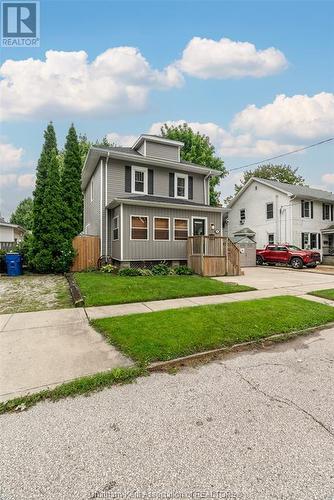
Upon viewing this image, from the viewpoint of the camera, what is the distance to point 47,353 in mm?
3809

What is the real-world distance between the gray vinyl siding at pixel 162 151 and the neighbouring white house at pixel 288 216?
36.5 ft

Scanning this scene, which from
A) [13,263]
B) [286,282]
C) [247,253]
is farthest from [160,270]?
[247,253]

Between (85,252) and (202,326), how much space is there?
10365mm

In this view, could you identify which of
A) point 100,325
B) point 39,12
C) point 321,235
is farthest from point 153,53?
point 321,235

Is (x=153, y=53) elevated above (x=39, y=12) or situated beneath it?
elevated above

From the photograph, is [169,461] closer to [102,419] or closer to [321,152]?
[102,419]

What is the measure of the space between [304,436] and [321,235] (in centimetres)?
2494

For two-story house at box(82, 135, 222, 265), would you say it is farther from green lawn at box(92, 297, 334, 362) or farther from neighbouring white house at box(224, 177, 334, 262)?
neighbouring white house at box(224, 177, 334, 262)

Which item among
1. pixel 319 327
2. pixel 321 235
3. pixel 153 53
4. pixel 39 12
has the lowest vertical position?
pixel 319 327

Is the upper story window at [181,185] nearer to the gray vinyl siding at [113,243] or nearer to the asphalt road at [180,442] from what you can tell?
the gray vinyl siding at [113,243]

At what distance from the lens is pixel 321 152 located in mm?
16562

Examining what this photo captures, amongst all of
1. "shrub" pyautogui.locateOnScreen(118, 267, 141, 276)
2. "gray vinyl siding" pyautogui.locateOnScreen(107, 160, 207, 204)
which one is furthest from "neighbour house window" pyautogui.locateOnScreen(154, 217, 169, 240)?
"shrub" pyautogui.locateOnScreen(118, 267, 141, 276)

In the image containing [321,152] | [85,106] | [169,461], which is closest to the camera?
[169,461]

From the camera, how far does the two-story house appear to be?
1273 centimetres
